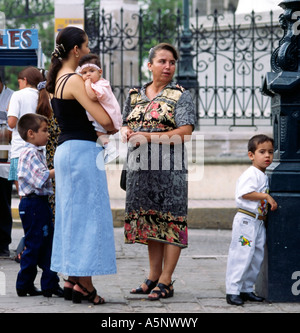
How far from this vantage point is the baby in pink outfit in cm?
542

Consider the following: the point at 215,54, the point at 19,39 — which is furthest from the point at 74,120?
the point at 215,54

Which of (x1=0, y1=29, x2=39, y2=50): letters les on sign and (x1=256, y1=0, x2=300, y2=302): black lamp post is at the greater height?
(x1=0, y1=29, x2=39, y2=50): letters les on sign

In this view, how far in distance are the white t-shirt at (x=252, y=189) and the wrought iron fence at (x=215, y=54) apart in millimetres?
6692

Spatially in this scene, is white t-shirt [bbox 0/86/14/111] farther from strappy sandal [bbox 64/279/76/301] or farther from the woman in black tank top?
strappy sandal [bbox 64/279/76/301]

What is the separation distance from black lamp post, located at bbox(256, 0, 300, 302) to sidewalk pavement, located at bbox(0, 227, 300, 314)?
182 mm

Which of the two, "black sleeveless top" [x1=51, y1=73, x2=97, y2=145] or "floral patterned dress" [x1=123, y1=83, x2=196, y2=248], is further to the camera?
"floral patterned dress" [x1=123, y1=83, x2=196, y2=248]

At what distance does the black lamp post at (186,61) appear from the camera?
13.0 metres

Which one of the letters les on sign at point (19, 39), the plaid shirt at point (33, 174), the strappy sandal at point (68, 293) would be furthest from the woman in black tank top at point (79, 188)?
the letters les on sign at point (19, 39)

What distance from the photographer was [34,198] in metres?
6.06

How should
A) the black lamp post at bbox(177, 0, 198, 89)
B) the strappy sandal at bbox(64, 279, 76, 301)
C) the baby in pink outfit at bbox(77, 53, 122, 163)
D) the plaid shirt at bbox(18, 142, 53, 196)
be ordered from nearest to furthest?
the baby in pink outfit at bbox(77, 53, 122, 163) < the strappy sandal at bbox(64, 279, 76, 301) < the plaid shirt at bbox(18, 142, 53, 196) < the black lamp post at bbox(177, 0, 198, 89)

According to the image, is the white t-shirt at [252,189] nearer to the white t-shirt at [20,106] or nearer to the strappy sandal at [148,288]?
the strappy sandal at [148,288]

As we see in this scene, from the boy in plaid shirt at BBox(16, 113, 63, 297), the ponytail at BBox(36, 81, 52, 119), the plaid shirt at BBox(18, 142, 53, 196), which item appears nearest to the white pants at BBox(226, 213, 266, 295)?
the boy in plaid shirt at BBox(16, 113, 63, 297)

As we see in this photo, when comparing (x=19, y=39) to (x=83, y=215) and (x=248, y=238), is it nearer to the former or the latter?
(x=83, y=215)
